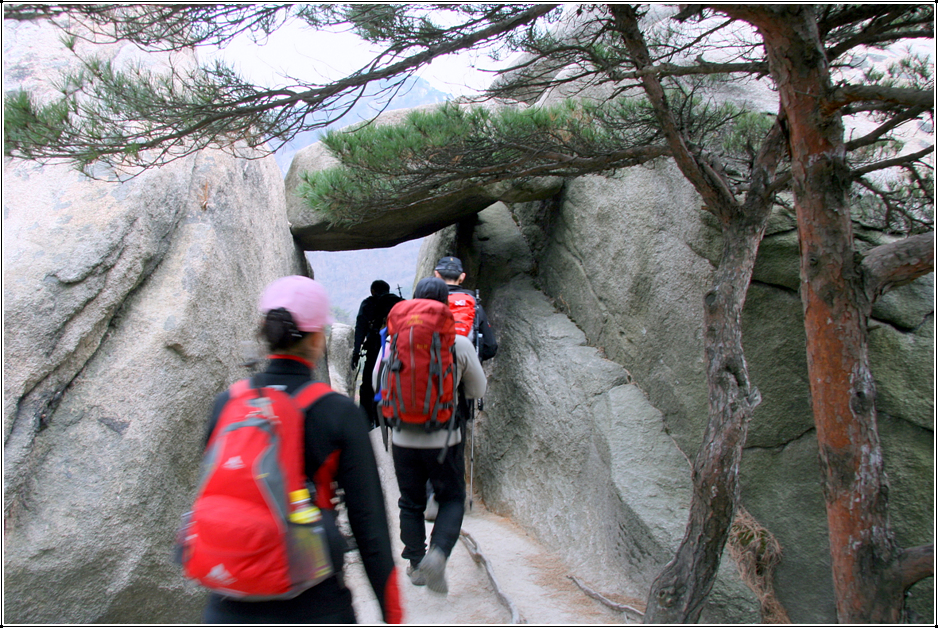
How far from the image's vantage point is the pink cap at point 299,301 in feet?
5.32

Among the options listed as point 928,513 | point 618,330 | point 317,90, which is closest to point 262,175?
point 317,90

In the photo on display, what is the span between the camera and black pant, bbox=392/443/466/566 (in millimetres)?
3180

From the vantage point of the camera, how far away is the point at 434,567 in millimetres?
3109

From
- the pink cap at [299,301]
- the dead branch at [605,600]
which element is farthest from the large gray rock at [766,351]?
the pink cap at [299,301]

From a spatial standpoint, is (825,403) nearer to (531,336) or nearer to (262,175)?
(531,336)

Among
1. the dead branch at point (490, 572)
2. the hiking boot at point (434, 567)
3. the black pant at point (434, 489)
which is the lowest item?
the dead branch at point (490, 572)

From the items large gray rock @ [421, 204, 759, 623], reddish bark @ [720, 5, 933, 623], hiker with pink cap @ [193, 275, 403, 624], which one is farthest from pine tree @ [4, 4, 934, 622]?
hiker with pink cap @ [193, 275, 403, 624]

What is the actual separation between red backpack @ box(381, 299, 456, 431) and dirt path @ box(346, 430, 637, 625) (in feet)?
3.94

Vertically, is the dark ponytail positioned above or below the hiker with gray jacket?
above

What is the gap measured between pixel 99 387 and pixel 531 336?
3.75 meters

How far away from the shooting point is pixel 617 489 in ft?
13.8

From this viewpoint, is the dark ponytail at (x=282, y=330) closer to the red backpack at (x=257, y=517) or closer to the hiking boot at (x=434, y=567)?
the red backpack at (x=257, y=517)

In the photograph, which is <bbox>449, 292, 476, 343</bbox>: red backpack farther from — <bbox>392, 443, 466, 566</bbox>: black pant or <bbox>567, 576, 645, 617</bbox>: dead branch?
<bbox>567, 576, 645, 617</bbox>: dead branch

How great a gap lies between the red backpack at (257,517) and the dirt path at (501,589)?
2200 millimetres
